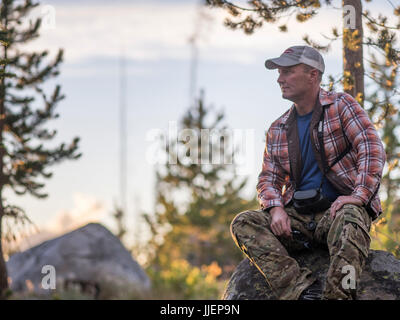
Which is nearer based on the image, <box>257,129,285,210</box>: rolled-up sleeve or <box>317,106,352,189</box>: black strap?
<box>317,106,352,189</box>: black strap

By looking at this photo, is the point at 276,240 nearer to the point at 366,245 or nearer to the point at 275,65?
the point at 366,245

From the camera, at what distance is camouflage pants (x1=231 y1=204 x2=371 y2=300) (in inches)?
169

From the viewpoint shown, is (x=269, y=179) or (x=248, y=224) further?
(x=269, y=179)

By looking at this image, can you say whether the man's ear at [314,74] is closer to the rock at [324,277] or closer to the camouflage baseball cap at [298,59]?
the camouflage baseball cap at [298,59]

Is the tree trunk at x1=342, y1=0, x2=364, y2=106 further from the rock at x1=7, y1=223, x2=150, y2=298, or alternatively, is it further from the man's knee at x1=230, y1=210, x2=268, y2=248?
the rock at x1=7, y1=223, x2=150, y2=298

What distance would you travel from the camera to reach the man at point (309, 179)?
15.1ft

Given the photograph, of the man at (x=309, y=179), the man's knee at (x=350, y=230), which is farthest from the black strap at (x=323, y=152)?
the man's knee at (x=350, y=230)

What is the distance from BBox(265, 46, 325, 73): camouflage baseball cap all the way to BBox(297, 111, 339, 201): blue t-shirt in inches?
16.8

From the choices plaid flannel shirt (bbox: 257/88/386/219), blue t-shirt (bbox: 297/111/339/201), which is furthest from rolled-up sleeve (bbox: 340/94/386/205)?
blue t-shirt (bbox: 297/111/339/201)

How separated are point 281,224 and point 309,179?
1.59 feet

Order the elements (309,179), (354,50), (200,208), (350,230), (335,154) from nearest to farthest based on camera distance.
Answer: (350,230), (335,154), (309,179), (354,50), (200,208)

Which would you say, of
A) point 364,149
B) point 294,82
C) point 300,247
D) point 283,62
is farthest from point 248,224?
point 283,62

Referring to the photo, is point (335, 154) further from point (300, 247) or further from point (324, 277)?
point (324, 277)

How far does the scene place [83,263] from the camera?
42.0ft
